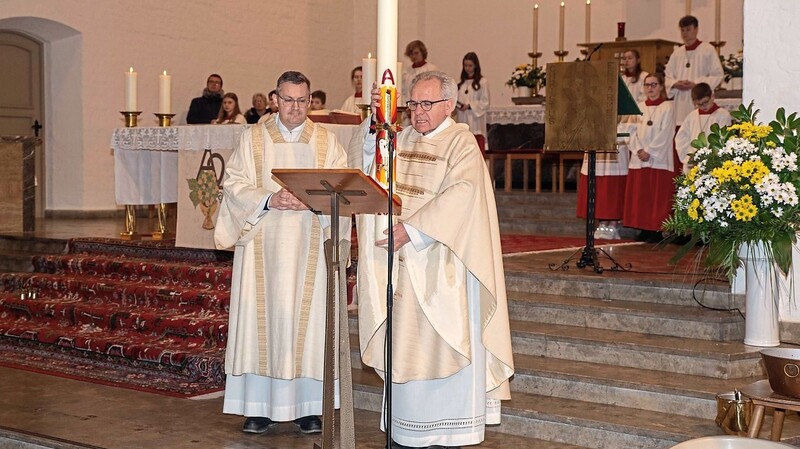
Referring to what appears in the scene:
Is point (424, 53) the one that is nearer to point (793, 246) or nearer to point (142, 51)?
point (142, 51)

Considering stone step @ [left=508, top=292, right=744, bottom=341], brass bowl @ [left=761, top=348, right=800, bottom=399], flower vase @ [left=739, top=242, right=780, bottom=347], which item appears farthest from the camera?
stone step @ [left=508, top=292, right=744, bottom=341]

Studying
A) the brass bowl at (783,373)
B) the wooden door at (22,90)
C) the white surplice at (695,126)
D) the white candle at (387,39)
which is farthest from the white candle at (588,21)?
the white candle at (387,39)

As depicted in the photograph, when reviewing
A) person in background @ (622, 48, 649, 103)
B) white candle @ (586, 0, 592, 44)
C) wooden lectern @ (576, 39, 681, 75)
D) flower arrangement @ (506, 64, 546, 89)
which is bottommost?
person in background @ (622, 48, 649, 103)

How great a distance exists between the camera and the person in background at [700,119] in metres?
9.49

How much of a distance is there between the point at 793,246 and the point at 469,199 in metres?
2.31

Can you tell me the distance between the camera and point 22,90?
13.2m

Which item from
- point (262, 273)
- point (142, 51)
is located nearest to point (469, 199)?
point (262, 273)

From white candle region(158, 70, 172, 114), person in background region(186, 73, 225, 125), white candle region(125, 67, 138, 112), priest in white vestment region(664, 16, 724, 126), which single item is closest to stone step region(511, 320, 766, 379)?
white candle region(158, 70, 172, 114)

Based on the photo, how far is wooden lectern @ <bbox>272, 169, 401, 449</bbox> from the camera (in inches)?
169

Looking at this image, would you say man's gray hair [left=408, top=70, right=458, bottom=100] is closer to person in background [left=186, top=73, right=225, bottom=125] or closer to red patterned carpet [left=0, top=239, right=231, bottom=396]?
red patterned carpet [left=0, top=239, right=231, bottom=396]

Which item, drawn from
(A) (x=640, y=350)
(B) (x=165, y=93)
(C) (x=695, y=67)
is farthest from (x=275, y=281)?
(C) (x=695, y=67)

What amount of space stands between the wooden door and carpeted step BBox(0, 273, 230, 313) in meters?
4.60

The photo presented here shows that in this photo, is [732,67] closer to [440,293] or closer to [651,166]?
[651,166]

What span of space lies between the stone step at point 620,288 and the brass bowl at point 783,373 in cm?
213
